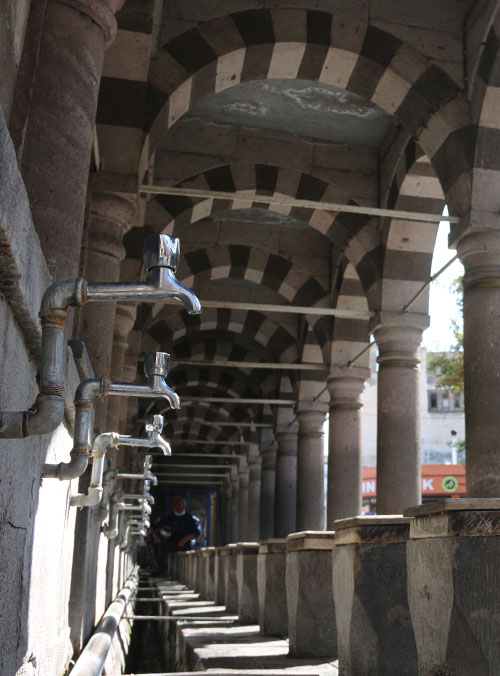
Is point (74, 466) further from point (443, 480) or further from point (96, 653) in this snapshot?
point (443, 480)

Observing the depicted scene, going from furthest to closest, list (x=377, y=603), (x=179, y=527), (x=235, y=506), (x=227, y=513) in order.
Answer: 1. (x=227, y=513)
2. (x=235, y=506)
3. (x=179, y=527)
4. (x=377, y=603)

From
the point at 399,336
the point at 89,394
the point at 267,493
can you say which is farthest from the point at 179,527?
the point at 89,394

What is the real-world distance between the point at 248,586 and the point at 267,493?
1298 cm

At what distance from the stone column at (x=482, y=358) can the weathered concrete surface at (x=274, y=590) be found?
2.07 meters

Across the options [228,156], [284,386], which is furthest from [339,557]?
[284,386]

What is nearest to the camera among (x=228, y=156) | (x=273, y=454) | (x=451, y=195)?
(x=451, y=195)

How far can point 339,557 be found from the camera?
375 centimetres

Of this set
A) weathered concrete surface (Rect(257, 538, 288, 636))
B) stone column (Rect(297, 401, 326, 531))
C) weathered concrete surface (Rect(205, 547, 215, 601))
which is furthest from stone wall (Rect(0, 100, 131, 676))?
stone column (Rect(297, 401, 326, 531))

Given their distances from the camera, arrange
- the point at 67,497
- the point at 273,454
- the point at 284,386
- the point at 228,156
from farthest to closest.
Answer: the point at 273,454 < the point at 284,386 < the point at 228,156 < the point at 67,497

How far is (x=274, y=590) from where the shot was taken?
18.7ft

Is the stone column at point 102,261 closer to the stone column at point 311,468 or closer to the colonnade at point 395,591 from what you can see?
the colonnade at point 395,591

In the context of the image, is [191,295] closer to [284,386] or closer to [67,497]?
[67,497]

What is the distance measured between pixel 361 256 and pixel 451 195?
2.80 meters

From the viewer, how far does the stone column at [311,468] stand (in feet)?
46.2
